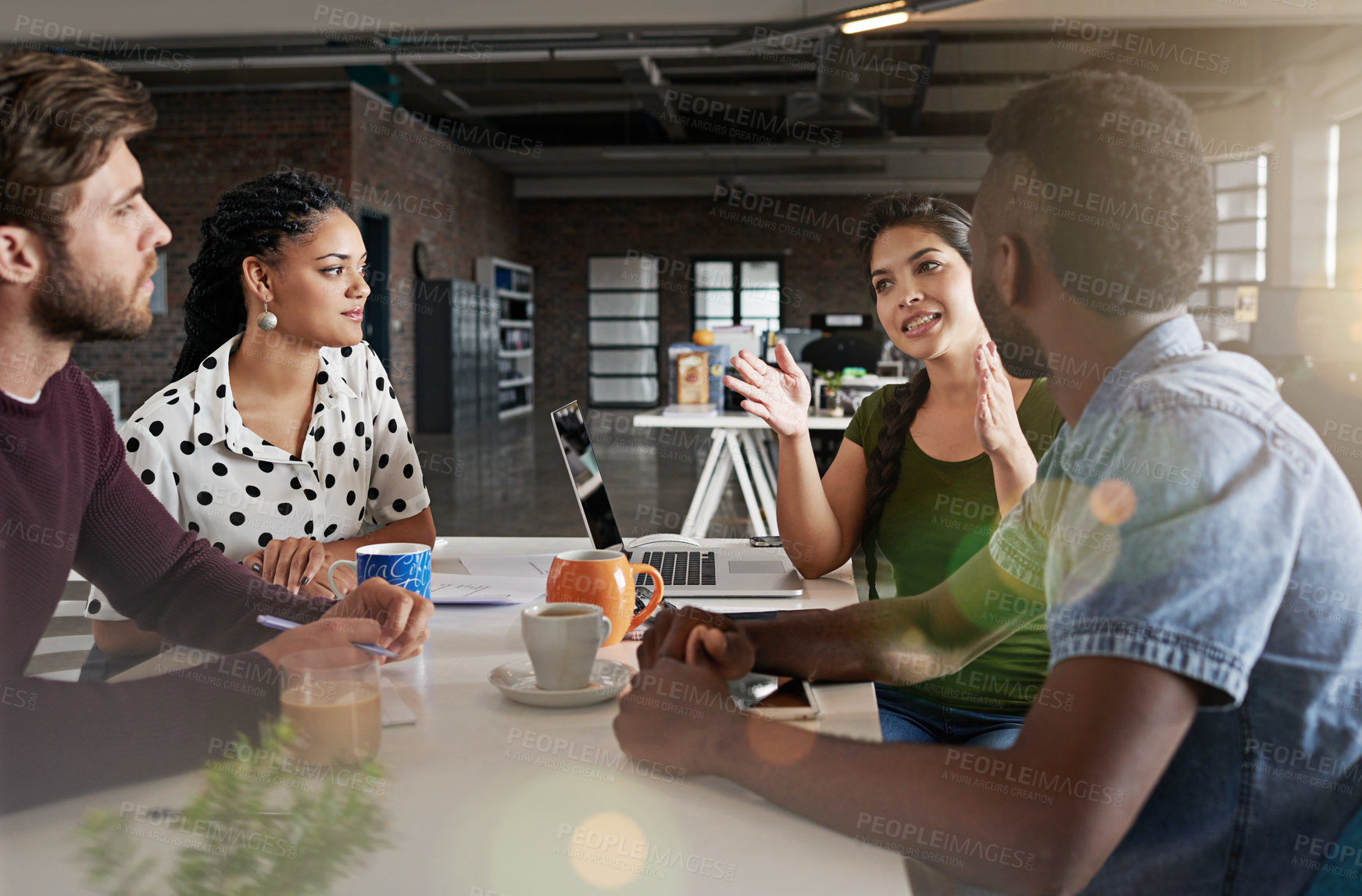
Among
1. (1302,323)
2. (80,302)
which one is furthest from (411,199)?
(80,302)

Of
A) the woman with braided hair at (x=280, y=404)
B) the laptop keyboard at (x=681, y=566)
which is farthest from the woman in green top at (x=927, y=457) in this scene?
the woman with braided hair at (x=280, y=404)

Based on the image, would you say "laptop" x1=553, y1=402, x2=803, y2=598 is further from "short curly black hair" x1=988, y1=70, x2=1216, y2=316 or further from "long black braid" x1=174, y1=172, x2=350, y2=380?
"short curly black hair" x1=988, y1=70, x2=1216, y2=316

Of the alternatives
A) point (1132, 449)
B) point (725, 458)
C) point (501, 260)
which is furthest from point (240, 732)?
point (501, 260)

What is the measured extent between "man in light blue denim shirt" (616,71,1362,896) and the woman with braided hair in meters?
1.17

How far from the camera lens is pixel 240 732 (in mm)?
928

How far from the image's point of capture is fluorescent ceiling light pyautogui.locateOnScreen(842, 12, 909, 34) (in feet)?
19.2

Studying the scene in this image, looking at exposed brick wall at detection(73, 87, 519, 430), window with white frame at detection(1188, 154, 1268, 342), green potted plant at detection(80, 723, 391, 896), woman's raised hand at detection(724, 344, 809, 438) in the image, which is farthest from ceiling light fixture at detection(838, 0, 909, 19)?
window with white frame at detection(1188, 154, 1268, 342)

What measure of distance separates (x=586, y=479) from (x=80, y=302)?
1000 millimetres

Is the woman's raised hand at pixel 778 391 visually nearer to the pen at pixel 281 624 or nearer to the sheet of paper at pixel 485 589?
the sheet of paper at pixel 485 589

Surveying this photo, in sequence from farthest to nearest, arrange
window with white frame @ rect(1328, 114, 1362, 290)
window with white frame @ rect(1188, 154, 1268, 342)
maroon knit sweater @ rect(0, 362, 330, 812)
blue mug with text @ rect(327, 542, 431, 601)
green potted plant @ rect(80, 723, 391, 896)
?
window with white frame @ rect(1188, 154, 1268, 342) → window with white frame @ rect(1328, 114, 1362, 290) → blue mug with text @ rect(327, 542, 431, 601) → maroon knit sweater @ rect(0, 362, 330, 812) → green potted plant @ rect(80, 723, 391, 896)

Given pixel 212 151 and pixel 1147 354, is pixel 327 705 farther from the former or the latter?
pixel 212 151

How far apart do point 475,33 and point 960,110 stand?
6.89 m

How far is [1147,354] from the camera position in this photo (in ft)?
2.95

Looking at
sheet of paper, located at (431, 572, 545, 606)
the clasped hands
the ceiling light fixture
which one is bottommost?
sheet of paper, located at (431, 572, 545, 606)
